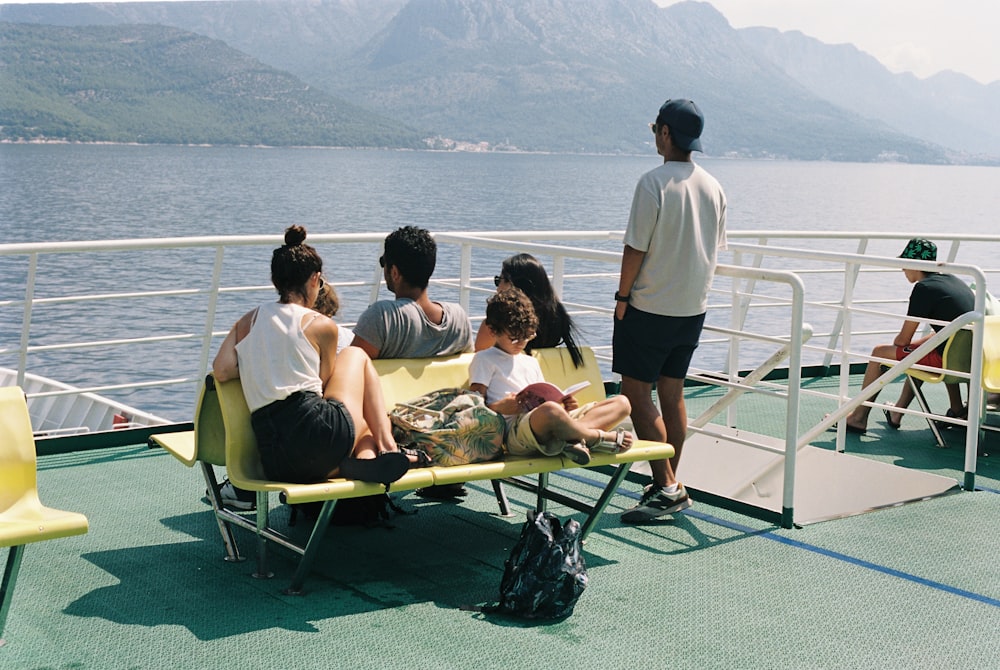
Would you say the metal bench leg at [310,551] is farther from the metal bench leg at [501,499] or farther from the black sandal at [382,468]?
the metal bench leg at [501,499]

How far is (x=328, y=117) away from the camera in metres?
158

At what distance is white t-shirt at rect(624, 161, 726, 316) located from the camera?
15.6 feet

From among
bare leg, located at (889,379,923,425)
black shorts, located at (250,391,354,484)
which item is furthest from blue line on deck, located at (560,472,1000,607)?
bare leg, located at (889,379,923,425)

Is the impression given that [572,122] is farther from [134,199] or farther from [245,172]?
[134,199]

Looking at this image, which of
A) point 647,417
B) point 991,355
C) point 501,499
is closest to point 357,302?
point 991,355

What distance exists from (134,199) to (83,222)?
45.7 feet

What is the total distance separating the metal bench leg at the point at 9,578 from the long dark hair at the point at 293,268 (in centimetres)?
118

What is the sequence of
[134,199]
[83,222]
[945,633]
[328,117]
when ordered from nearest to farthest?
[945,633] → [83,222] → [134,199] → [328,117]

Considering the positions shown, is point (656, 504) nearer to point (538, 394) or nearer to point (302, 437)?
point (538, 394)

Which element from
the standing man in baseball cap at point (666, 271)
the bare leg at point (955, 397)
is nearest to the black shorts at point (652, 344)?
the standing man in baseball cap at point (666, 271)

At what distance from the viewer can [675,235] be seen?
15.7 ft

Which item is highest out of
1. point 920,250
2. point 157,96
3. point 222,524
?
point 920,250

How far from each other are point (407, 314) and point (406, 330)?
6cm

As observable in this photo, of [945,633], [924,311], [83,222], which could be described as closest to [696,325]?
[945,633]
